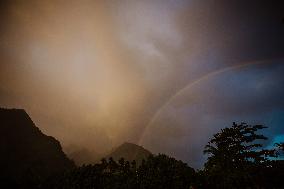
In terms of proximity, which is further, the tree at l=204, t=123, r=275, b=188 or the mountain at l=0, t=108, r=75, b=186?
the mountain at l=0, t=108, r=75, b=186

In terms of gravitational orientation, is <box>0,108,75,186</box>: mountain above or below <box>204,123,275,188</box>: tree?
above

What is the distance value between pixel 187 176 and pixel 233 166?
981cm

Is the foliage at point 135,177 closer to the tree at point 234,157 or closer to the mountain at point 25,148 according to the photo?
the tree at point 234,157

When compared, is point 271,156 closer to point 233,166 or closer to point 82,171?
point 233,166

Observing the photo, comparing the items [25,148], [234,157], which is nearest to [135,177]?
[234,157]

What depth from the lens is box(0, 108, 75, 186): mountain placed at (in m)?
130

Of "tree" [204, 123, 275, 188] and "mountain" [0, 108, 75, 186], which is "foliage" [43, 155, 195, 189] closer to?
"tree" [204, 123, 275, 188]

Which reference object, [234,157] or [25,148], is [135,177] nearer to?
[234,157]

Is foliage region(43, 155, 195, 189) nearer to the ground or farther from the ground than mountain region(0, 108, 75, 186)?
nearer to the ground

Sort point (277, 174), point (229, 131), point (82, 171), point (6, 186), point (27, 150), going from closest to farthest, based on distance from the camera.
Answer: point (277, 174) → point (82, 171) → point (229, 131) → point (6, 186) → point (27, 150)

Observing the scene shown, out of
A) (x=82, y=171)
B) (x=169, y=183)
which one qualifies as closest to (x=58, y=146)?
(x=82, y=171)

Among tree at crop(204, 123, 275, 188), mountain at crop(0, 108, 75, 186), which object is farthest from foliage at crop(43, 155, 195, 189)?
mountain at crop(0, 108, 75, 186)

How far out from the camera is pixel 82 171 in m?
41.8

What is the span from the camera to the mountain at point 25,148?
130 m
